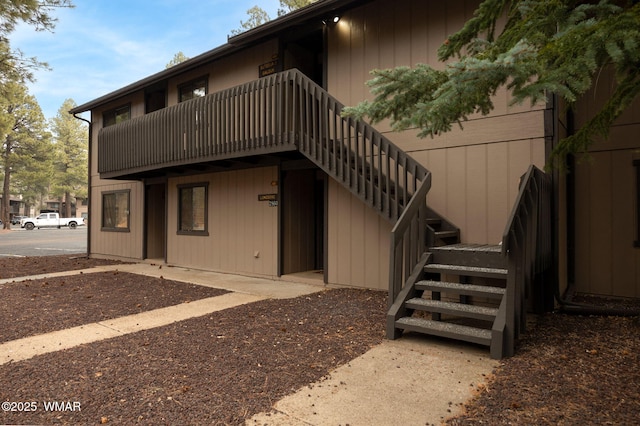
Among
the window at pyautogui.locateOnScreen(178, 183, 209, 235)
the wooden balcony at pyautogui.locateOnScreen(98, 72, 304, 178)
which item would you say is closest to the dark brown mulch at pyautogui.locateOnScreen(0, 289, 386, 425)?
the wooden balcony at pyautogui.locateOnScreen(98, 72, 304, 178)

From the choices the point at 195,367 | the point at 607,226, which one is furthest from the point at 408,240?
the point at 607,226

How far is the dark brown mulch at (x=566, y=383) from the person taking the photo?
8.20ft

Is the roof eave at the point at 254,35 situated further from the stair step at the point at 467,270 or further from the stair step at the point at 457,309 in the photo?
the stair step at the point at 457,309

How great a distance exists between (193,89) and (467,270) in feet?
29.5

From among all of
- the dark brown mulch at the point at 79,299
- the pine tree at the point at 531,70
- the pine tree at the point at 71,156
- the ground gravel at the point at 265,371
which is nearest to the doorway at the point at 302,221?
the dark brown mulch at the point at 79,299

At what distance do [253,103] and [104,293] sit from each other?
175 inches

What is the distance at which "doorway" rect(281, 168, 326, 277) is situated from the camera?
847cm

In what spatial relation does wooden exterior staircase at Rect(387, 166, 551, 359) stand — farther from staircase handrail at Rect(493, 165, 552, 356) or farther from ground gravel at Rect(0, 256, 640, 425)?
ground gravel at Rect(0, 256, 640, 425)

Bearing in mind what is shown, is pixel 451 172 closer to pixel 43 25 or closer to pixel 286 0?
pixel 43 25

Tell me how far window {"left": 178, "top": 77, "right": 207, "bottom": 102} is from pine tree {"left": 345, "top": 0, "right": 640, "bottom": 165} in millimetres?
8412

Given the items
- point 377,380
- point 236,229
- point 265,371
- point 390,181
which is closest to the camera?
point 377,380

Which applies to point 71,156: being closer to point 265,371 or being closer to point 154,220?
point 154,220

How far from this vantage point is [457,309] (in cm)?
400

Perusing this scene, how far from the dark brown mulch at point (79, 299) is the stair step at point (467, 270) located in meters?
3.86
